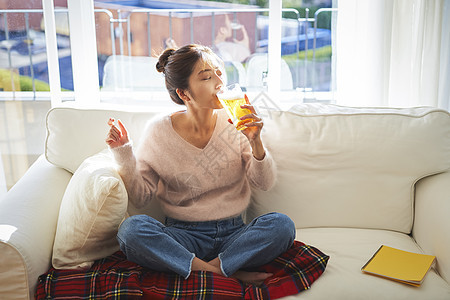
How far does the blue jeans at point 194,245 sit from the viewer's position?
1595 mm

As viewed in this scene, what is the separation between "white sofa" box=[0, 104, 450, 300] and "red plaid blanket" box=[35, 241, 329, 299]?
250 mm

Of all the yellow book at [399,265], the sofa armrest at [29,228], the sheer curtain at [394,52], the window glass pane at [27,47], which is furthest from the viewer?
the window glass pane at [27,47]

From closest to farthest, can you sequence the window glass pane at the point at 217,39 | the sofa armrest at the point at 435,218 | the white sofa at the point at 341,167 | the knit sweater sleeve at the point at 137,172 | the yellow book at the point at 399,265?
the yellow book at the point at 399,265 → the sofa armrest at the point at 435,218 → the knit sweater sleeve at the point at 137,172 → the white sofa at the point at 341,167 → the window glass pane at the point at 217,39

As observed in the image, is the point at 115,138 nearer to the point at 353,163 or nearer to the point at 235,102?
the point at 235,102

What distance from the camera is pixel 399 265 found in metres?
1.63

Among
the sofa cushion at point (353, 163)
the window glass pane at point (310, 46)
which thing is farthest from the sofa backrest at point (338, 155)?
the window glass pane at point (310, 46)

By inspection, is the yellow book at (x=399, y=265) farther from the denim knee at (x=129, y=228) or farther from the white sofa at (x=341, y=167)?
A: the denim knee at (x=129, y=228)

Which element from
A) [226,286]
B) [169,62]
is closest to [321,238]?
[226,286]

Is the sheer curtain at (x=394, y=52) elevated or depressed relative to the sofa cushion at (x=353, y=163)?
elevated

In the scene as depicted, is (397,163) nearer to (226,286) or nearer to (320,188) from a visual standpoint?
(320,188)

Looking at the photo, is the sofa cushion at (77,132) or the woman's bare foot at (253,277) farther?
the sofa cushion at (77,132)

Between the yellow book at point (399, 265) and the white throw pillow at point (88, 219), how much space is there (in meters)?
0.84

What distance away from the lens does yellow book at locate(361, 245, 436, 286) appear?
156cm

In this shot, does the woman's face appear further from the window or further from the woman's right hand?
the window
